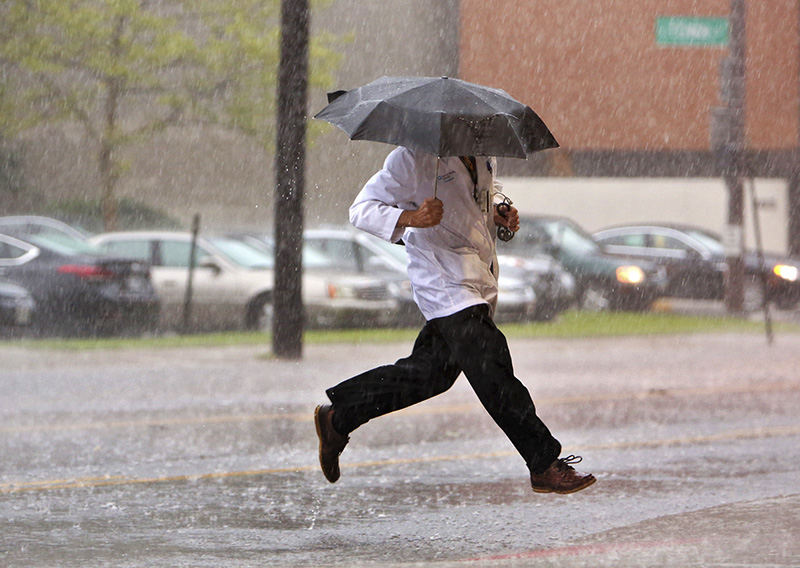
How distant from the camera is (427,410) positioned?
1069 cm

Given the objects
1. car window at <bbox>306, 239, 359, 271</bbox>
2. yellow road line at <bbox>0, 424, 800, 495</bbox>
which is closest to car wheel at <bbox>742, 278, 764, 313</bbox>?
car window at <bbox>306, 239, 359, 271</bbox>

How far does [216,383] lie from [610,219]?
66.1ft

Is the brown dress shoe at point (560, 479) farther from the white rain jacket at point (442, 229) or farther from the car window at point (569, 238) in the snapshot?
the car window at point (569, 238)

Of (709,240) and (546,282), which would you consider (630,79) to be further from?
(546,282)

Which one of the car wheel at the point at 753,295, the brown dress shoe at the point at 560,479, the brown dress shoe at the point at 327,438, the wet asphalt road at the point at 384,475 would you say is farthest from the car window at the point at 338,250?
the brown dress shoe at the point at 560,479

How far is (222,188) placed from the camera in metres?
35.5

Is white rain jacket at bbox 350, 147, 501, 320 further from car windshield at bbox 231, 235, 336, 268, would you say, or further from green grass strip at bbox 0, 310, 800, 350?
car windshield at bbox 231, 235, 336, 268

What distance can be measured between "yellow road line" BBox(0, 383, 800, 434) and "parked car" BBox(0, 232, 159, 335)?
21.7 ft

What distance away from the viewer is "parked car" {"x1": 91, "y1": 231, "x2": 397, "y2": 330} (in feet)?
57.3

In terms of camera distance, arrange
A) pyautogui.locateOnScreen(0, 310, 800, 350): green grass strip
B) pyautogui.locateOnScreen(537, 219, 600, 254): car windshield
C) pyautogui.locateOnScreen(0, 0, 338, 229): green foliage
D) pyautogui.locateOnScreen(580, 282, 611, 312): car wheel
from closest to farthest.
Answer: pyautogui.locateOnScreen(0, 310, 800, 350): green grass strip < pyautogui.locateOnScreen(537, 219, 600, 254): car windshield < pyautogui.locateOnScreen(580, 282, 611, 312): car wheel < pyautogui.locateOnScreen(0, 0, 338, 229): green foliage

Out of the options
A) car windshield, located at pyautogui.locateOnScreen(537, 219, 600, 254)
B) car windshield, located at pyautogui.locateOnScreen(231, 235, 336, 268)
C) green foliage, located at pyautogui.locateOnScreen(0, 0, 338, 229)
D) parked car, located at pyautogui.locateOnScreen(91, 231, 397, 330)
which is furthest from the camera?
green foliage, located at pyautogui.locateOnScreen(0, 0, 338, 229)

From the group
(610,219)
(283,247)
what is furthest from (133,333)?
(610,219)

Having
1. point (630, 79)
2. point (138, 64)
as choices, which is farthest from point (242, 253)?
point (630, 79)

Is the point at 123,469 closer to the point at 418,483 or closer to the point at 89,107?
the point at 418,483
